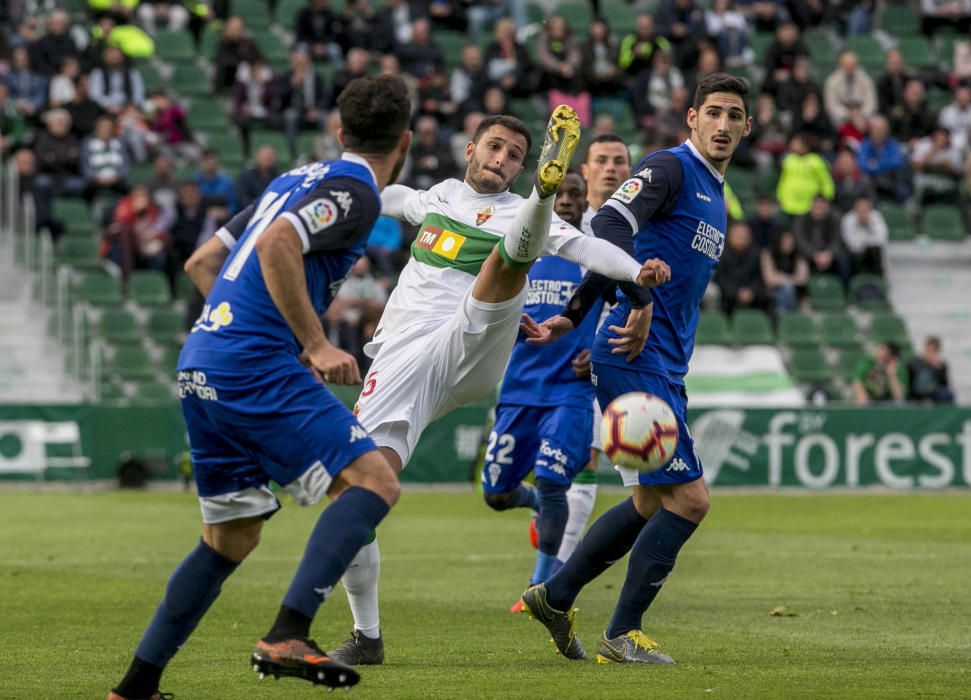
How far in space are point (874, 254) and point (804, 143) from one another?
2.13 meters

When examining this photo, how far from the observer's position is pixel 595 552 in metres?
8.34

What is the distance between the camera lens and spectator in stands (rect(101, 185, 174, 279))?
2389 cm

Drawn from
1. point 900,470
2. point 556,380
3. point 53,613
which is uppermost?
point 556,380

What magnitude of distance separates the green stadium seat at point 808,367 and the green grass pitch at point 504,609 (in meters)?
6.80

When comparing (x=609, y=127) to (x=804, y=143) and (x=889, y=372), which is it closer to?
(x=804, y=143)

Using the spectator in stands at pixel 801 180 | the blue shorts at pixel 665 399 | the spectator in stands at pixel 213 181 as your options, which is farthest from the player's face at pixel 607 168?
the spectator in stands at pixel 801 180

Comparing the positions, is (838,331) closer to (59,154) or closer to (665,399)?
(59,154)

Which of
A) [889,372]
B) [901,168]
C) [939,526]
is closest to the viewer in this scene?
[939,526]

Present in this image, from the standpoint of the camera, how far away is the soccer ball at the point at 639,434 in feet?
24.4

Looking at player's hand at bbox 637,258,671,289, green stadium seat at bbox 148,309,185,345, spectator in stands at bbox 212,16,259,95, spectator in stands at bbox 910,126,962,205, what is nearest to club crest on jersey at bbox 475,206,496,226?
player's hand at bbox 637,258,671,289

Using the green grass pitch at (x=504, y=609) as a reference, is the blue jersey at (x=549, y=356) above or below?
above

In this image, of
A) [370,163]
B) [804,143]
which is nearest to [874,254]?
[804,143]

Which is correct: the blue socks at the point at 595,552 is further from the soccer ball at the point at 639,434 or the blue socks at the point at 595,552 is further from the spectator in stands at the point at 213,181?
the spectator in stands at the point at 213,181

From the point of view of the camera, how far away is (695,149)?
8.57 metres
